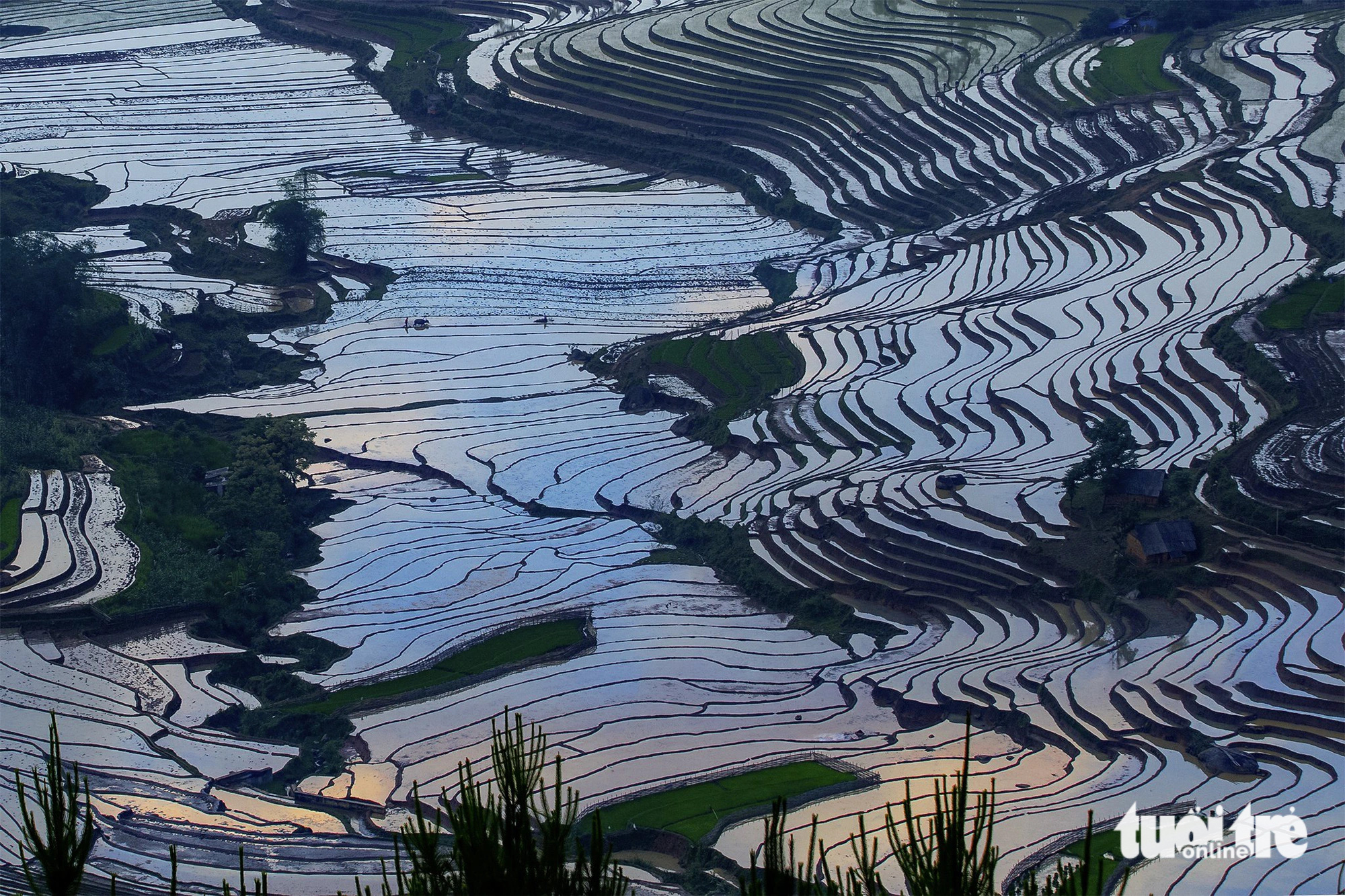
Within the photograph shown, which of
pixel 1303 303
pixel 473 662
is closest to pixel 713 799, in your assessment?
pixel 473 662

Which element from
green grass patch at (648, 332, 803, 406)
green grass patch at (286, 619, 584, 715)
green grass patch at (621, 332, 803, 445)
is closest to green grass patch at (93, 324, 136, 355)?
green grass patch at (621, 332, 803, 445)

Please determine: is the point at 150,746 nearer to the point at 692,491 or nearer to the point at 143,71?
the point at 692,491

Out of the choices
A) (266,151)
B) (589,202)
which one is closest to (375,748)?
(589,202)

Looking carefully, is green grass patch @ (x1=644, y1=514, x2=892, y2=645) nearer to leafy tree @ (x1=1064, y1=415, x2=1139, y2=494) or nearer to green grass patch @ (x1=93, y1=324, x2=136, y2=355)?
leafy tree @ (x1=1064, y1=415, x2=1139, y2=494)

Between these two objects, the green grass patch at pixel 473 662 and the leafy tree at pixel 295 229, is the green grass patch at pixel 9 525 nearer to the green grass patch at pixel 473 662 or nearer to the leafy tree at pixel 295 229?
the green grass patch at pixel 473 662

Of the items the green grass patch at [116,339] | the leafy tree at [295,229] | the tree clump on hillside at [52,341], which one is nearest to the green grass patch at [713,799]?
the tree clump on hillside at [52,341]
